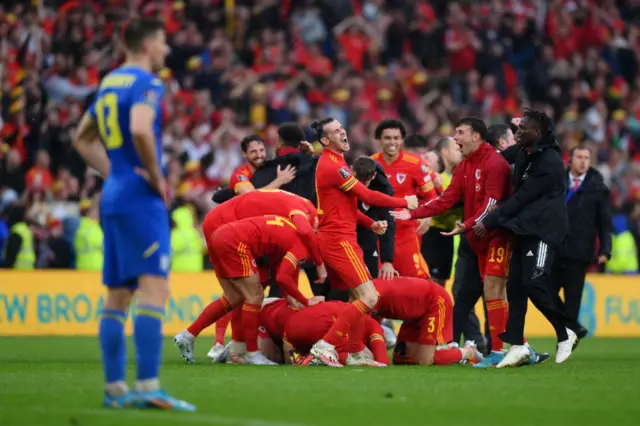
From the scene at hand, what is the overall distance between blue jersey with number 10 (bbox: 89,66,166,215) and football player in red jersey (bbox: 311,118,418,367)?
13.9ft

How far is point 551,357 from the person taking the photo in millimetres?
14188

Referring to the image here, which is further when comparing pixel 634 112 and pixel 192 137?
pixel 634 112

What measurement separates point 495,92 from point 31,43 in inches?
382

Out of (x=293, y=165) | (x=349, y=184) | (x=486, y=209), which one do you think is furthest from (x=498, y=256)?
(x=293, y=165)

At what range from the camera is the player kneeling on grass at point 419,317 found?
1239 cm

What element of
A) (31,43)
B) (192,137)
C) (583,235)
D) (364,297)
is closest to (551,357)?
(583,235)

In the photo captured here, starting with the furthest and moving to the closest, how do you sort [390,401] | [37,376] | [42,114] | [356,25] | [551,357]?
[356,25] → [42,114] → [551,357] → [37,376] → [390,401]

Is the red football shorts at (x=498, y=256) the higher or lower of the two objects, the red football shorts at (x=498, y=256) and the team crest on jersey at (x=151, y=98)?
the lower

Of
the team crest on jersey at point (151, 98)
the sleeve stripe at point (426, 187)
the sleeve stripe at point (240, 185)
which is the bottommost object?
the sleeve stripe at point (240, 185)

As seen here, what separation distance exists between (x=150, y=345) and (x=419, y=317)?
206 inches

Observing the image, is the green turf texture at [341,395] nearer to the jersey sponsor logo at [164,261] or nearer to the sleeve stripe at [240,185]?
the jersey sponsor logo at [164,261]

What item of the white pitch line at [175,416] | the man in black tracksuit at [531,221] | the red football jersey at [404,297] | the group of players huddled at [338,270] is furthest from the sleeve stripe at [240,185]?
the white pitch line at [175,416]

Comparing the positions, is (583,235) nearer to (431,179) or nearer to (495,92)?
(431,179)

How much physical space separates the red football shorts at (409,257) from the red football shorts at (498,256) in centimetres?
222
